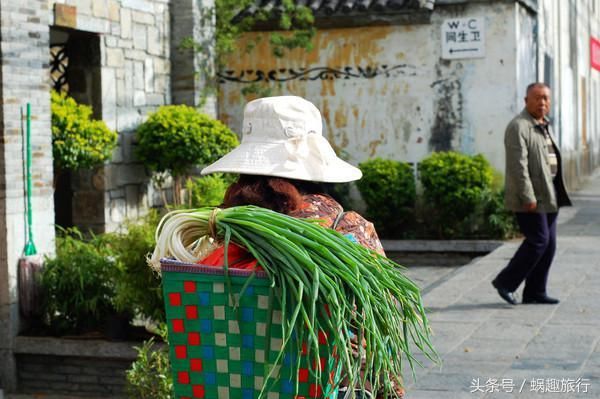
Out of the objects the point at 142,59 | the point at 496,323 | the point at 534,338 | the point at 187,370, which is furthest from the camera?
the point at 142,59

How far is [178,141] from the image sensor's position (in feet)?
31.7

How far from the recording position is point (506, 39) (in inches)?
529

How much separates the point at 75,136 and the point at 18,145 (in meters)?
0.93

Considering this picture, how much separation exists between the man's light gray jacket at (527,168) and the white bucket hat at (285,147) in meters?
5.00

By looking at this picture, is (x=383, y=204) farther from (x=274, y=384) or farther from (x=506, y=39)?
(x=274, y=384)

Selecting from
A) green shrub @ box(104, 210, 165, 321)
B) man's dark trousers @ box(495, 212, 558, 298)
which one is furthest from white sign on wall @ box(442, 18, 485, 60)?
green shrub @ box(104, 210, 165, 321)

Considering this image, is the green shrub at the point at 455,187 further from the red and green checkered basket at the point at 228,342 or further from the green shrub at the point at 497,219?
the red and green checkered basket at the point at 228,342

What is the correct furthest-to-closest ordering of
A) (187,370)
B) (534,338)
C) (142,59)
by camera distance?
(142,59), (534,338), (187,370)

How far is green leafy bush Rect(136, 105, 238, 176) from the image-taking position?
9.66 metres

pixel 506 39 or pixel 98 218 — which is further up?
pixel 506 39

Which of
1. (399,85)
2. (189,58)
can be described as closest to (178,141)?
(189,58)

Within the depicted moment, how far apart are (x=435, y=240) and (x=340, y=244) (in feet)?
34.5

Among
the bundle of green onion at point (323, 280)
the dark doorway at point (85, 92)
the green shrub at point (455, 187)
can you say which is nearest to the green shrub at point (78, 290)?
the dark doorway at point (85, 92)

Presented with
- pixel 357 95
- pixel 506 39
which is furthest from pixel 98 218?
pixel 506 39
